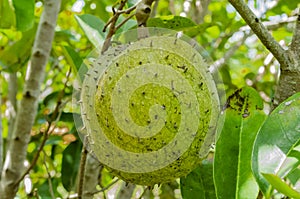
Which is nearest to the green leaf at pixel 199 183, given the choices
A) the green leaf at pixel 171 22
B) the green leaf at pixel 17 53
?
the green leaf at pixel 171 22

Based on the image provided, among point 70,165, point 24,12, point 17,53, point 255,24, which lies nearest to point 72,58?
point 24,12

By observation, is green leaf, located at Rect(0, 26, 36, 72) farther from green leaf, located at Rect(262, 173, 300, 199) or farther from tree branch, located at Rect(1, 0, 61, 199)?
green leaf, located at Rect(262, 173, 300, 199)

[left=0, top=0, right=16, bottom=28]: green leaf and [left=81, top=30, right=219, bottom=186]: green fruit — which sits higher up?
[left=0, top=0, right=16, bottom=28]: green leaf

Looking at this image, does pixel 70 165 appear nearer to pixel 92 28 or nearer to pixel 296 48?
pixel 92 28

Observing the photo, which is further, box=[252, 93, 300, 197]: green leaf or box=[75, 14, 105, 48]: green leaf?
box=[75, 14, 105, 48]: green leaf

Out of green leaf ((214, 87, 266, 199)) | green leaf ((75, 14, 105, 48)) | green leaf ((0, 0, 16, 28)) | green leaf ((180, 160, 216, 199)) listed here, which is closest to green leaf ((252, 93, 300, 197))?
green leaf ((214, 87, 266, 199))
